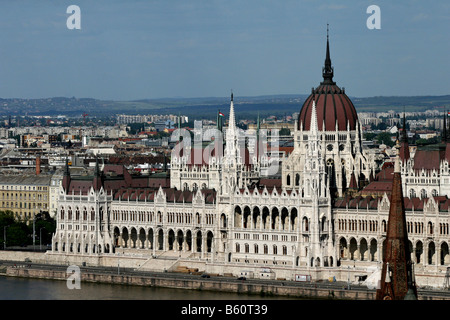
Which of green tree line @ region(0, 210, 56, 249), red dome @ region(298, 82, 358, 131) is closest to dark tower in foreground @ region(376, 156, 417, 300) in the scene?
red dome @ region(298, 82, 358, 131)

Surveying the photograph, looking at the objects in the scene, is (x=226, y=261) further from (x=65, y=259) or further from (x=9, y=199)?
(x=9, y=199)

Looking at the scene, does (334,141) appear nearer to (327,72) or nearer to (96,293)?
(327,72)

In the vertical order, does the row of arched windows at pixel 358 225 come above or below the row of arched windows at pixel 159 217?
below

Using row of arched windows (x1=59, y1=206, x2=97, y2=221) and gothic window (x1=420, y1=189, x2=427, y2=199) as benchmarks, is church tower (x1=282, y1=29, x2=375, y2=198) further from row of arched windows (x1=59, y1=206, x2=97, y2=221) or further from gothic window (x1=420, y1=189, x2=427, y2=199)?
row of arched windows (x1=59, y1=206, x2=97, y2=221)

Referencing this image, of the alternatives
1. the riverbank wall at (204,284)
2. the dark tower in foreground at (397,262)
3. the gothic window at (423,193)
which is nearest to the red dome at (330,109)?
the gothic window at (423,193)

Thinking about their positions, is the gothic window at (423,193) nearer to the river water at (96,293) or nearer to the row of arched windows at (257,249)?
the row of arched windows at (257,249)
